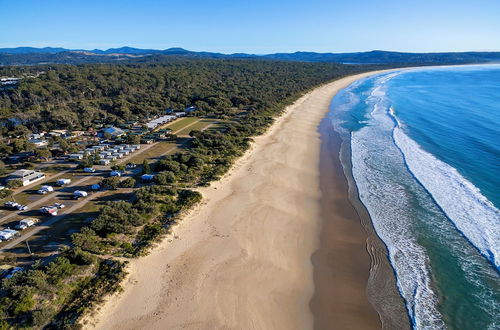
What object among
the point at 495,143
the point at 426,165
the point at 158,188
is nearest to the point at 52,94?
the point at 158,188

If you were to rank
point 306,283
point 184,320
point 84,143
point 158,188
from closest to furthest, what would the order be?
point 184,320, point 306,283, point 158,188, point 84,143

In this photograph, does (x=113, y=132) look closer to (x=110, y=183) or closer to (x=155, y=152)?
(x=155, y=152)

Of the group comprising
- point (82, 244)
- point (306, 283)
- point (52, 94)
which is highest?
point (52, 94)

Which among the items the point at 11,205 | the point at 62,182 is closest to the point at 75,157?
the point at 62,182

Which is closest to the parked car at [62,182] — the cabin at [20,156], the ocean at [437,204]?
the cabin at [20,156]

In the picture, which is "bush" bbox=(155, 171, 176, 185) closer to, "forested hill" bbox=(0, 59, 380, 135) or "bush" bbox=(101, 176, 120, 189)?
"bush" bbox=(101, 176, 120, 189)

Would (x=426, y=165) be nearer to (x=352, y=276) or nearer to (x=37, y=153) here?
(x=352, y=276)

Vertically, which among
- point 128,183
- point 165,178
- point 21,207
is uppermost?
point 165,178
